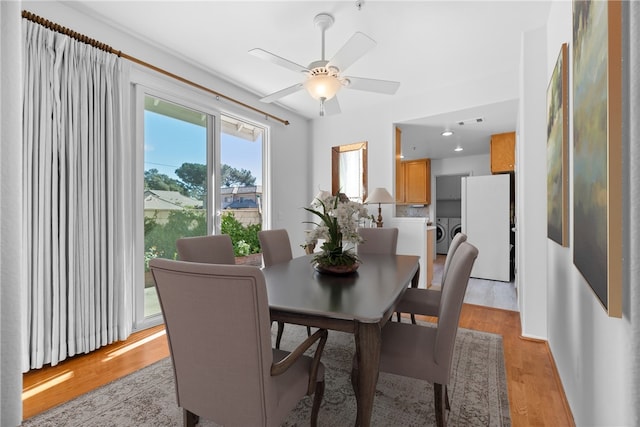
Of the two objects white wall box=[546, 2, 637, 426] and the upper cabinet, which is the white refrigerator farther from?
white wall box=[546, 2, 637, 426]

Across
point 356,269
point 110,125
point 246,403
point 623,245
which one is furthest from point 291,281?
point 110,125

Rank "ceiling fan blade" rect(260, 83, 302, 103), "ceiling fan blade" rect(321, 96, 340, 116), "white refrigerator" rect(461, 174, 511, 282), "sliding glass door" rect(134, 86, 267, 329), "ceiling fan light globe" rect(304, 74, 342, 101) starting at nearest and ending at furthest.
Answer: "ceiling fan light globe" rect(304, 74, 342, 101) → "ceiling fan blade" rect(260, 83, 302, 103) → "ceiling fan blade" rect(321, 96, 340, 116) → "sliding glass door" rect(134, 86, 267, 329) → "white refrigerator" rect(461, 174, 511, 282)

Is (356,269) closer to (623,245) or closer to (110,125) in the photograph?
(623,245)

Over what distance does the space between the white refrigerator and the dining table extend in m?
3.52

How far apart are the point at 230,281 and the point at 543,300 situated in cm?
268

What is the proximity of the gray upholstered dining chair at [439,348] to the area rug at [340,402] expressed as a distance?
305mm

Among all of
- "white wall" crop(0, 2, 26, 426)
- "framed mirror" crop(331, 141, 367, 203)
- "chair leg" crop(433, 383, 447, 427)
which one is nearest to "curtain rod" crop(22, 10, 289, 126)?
"white wall" crop(0, 2, 26, 426)

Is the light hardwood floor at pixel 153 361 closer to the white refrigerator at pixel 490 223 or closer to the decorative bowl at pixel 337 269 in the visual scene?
the decorative bowl at pixel 337 269

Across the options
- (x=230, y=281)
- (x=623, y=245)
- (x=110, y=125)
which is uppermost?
(x=110, y=125)

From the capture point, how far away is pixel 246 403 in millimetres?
1015

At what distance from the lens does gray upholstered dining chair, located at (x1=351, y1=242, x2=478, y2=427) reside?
1253 millimetres

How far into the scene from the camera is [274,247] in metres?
2.53

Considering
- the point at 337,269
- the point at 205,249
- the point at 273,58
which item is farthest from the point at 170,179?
the point at 337,269

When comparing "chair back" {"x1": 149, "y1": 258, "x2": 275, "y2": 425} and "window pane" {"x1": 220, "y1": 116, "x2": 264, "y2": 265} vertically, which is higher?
"window pane" {"x1": 220, "y1": 116, "x2": 264, "y2": 265}
